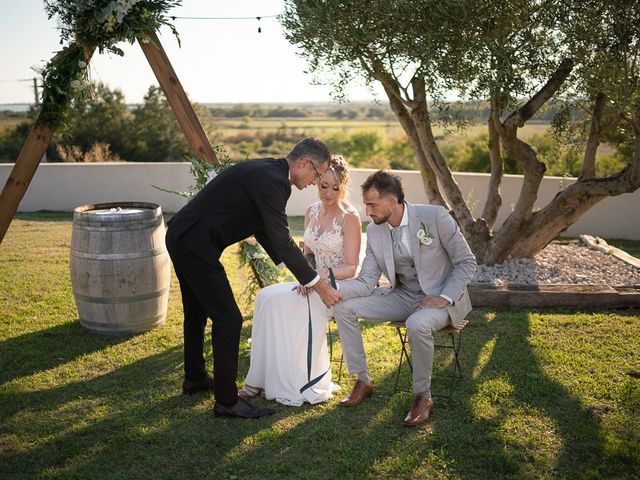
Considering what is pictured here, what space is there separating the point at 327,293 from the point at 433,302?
749 mm

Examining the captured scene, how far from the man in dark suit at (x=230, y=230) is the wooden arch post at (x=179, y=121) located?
1.68 m

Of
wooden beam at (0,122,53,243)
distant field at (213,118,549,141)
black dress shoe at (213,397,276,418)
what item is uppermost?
distant field at (213,118,549,141)

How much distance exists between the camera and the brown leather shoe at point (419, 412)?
15.1 ft

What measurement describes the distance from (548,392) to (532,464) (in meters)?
1.14

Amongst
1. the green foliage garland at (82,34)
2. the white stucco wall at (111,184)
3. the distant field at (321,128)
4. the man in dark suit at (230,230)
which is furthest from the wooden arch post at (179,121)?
the distant field at (321,128)

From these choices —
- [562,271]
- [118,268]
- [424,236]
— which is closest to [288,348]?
[424,236]

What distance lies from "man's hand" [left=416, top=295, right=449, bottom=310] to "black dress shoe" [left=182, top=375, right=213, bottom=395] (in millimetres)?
1687

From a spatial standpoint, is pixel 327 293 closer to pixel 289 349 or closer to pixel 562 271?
pixel 289 349

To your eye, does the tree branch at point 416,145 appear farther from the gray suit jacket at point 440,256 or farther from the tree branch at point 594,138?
the gray suit jacket at point 440,256

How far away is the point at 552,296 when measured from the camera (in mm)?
7258

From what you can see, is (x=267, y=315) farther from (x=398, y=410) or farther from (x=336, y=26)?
(x=336, y=26)

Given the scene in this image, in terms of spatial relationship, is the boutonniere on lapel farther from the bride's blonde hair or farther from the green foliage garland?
the green foliage garland

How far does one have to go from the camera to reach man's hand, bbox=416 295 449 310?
15.9ft

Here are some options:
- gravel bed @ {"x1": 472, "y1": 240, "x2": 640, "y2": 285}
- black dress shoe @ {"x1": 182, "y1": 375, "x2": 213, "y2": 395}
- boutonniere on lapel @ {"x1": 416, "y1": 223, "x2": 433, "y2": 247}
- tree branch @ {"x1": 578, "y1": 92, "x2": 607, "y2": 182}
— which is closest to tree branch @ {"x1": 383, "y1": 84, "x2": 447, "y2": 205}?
gravel bed @ {"x1": 472, "y1": 240, "x2": 640, "y2": 285}
